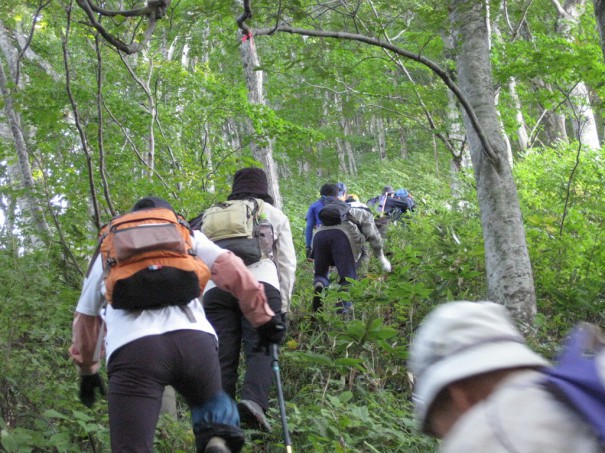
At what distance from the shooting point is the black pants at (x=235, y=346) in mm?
4578

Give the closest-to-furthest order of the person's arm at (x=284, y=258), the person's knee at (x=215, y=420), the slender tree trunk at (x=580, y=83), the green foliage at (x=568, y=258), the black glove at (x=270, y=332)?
the person's knee at (x=215, y=420), the black glove at (x=270, y=332), the person's arm at (x=284, y=258), the green foliage at (x=568, y=258), the slender tree trunk at (x=580, y=83)

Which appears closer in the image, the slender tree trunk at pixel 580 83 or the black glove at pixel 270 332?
the black glove at pixel 270 332

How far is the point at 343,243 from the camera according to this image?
323 inches

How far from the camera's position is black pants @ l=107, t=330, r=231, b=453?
117 inches

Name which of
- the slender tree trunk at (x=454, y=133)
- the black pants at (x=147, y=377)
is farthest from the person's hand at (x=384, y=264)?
the black pants at (x=147, y=377)

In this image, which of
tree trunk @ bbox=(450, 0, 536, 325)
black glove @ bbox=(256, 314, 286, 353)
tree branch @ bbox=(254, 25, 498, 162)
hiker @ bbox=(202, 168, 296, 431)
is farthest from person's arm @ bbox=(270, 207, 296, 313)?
tree trunk @ bbox=(450, 0, 536, 325)

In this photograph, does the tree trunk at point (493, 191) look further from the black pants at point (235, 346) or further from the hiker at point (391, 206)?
the hiker at point (391, 206)

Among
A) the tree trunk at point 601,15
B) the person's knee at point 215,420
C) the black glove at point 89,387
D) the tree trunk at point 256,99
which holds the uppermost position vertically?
the tree trunk at point 256,99

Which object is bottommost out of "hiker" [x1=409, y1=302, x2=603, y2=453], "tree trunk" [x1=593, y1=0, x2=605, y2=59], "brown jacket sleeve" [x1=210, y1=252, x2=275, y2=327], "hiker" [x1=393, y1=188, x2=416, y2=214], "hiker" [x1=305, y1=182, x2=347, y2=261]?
"hiker" [x1=409, y1=302, x2=603, y2=453]

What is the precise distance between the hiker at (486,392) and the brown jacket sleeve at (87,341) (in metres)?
2.49

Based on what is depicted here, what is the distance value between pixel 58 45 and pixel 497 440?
19.1 metres

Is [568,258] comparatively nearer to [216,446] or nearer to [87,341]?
[216,446]

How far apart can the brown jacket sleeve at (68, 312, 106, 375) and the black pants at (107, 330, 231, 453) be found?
0.48m

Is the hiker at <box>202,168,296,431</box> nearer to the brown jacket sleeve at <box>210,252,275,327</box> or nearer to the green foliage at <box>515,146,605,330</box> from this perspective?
the brown jacket sleeve at <box>210,252,275,327</box>
